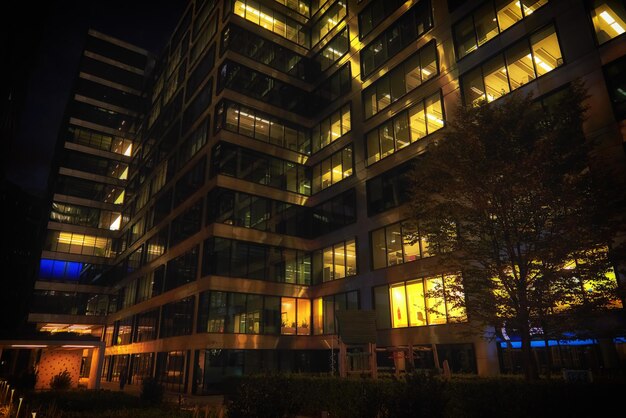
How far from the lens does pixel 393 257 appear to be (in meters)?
31.2

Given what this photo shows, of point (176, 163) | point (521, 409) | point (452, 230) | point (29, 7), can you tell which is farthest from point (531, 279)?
point (176, 163)

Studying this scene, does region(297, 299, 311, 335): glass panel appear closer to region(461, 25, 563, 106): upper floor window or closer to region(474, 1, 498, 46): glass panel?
region(461, 25, 563, 106): upper floor window

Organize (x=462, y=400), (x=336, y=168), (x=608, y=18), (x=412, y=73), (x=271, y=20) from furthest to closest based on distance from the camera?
(x=271, y=20) → (x=336, y=168) → (x=412, y=73) → (x=608, y=18) → (x=462, y=400)

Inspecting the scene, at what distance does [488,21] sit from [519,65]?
4.61 metres

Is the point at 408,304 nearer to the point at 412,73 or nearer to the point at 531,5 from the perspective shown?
the point at 412,73

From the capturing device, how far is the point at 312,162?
42.3 m

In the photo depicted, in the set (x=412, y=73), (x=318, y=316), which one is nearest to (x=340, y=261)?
Answer: (x=318, y=316)

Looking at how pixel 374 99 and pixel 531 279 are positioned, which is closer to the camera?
pixel 531 279

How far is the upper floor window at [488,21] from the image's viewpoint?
84.6 ft

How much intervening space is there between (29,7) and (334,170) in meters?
25.6

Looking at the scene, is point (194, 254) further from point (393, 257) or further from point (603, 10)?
point (603, 10)

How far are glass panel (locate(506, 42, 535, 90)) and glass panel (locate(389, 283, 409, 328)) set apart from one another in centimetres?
1570

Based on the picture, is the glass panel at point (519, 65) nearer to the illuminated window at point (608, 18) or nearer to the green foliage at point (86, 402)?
the illuminated window at point (608, 18)

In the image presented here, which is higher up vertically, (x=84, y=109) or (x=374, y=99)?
(x=84, y=109)
